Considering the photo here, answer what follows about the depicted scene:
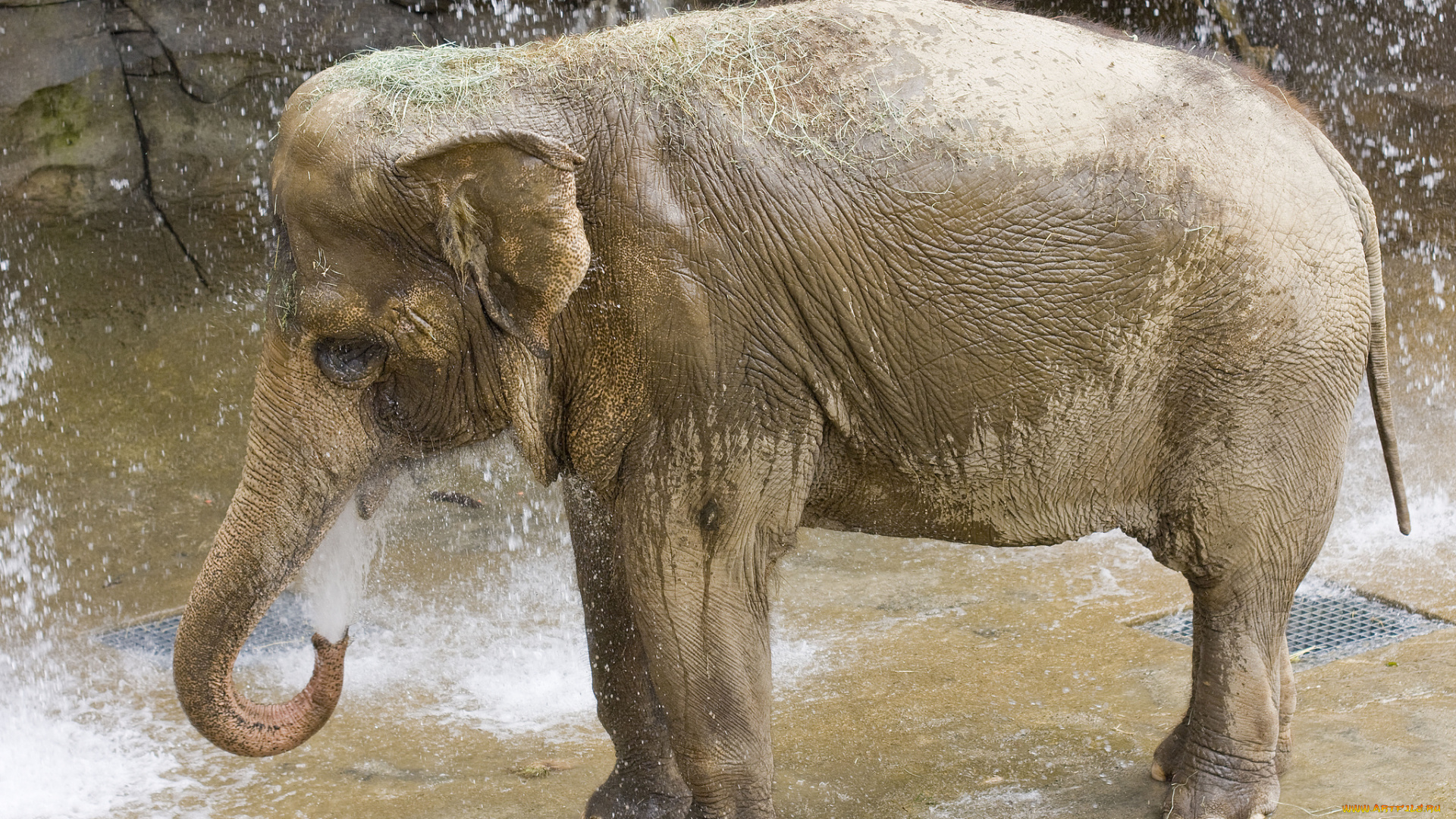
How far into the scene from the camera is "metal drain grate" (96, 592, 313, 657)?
16.9 feet

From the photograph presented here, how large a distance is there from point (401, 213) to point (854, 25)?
1055 millimetres

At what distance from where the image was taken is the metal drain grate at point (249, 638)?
5145 millimetres

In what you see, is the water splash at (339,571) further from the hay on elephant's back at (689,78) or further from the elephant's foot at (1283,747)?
the elephant's foot at (1283,747)

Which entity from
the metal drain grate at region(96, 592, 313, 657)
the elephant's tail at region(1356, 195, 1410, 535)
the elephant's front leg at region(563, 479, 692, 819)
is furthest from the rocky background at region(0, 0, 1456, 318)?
the elephant's front leg at region(563, 479, 692, 819)

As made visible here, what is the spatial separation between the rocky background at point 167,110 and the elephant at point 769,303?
385 centimetres

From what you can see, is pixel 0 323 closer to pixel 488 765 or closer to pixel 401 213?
pixel 488 765

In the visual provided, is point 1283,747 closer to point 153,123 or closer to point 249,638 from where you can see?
point 249,638

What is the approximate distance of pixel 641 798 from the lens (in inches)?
148

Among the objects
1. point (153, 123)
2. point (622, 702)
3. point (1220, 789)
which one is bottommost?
point (1220, 789)

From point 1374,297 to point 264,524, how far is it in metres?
2.54

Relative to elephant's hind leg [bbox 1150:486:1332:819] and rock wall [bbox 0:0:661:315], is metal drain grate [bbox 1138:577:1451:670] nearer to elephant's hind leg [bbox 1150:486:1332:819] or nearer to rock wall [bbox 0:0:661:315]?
elephant's hind leg [bbox 1150:486:1332:819]

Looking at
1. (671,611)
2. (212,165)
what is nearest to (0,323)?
(212,165)

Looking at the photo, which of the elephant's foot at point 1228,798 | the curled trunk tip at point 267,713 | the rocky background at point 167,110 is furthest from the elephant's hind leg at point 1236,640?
the rocky background at point 167,110

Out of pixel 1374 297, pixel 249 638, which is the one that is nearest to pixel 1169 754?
pixel 1374 297
